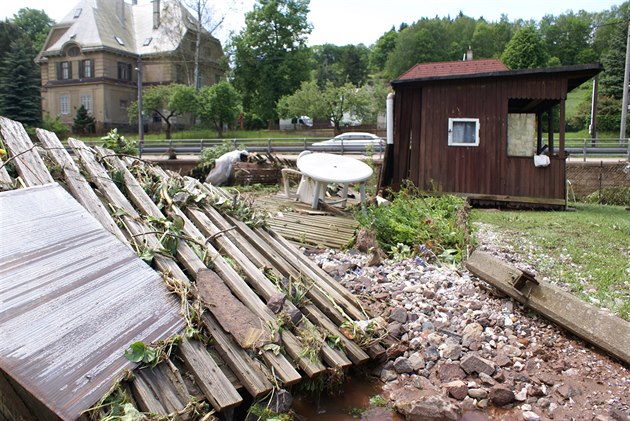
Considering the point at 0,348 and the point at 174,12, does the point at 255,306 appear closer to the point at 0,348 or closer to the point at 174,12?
the point at 0,348

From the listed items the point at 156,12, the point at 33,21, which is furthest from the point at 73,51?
the point at 33,21

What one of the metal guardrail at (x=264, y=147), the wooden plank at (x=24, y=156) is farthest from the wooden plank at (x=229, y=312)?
the metal guardrail at (x=264, y=147)

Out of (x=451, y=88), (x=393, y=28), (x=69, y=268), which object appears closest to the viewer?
(x=69, y=268)

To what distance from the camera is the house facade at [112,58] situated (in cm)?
5138

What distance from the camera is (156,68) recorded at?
5284 cm

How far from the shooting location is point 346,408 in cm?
432

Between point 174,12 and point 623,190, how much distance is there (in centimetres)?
4530

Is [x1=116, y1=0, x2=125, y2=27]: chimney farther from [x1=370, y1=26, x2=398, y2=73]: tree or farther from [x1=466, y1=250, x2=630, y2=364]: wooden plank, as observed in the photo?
[x1=466, y1=250, x2=630, y2=364]: wooden plank

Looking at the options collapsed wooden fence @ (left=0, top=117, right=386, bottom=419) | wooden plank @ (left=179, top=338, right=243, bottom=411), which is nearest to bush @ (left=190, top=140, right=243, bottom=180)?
collapsed wooden fence @ (left=0, top=117, right=386, bottom=419)

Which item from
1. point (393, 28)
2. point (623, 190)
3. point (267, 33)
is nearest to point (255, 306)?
point (623, 190)

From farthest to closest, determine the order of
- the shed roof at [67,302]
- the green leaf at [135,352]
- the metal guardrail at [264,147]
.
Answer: the metal guardrail at [264,147]
the green leaf at [135,352]
the shed roof at [67,302]

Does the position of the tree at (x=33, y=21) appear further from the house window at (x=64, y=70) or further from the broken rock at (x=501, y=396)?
the broken rock at (x=501, y=396)

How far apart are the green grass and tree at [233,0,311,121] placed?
42.2m

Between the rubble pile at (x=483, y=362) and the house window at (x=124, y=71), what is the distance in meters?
52.4
